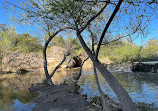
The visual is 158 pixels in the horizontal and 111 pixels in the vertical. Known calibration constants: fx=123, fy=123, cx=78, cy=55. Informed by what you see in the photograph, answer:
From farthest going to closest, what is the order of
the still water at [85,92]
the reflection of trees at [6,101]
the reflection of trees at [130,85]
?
1. the reflection of trees at [130,85]
2. the still water at [85,92]
3. the reflection of trees at [6,101]

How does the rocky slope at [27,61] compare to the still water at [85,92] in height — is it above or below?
above

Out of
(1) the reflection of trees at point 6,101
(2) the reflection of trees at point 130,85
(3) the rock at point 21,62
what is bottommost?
(2) the reflection of trees at point 130,85

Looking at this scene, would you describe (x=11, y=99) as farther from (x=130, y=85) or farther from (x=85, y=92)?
(x=130, y=85)

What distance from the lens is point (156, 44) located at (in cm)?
3297

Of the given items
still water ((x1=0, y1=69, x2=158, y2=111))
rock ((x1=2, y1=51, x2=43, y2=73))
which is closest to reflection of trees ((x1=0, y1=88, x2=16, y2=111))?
still water ((x1=0, y1=69, x2=158, y2=111))

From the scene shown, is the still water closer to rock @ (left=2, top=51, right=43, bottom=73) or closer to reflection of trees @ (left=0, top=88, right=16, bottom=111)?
reflection of trees @ (left=0, top=88, right=16, bottom=111)

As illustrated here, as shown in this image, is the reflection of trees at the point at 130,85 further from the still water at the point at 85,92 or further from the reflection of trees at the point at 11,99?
the reflection of trees at the point at 11,99

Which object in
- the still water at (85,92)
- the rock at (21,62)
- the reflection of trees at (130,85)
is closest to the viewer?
the still water at (85,92)

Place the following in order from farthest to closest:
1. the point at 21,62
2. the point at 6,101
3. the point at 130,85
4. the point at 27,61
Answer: the point at 27,61, the point at 21,62, the point at 130,85, the point at 6,101

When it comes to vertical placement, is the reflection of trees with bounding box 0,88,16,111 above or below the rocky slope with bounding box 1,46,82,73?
below

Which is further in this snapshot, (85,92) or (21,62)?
(21,62)

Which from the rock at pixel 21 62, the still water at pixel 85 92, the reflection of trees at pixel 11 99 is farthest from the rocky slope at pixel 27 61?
the reflection of trees at pixel 11 99

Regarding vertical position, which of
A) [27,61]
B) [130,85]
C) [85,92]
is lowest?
[130,85]

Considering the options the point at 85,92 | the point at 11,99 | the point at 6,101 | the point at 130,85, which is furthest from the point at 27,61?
the point at 130,85
